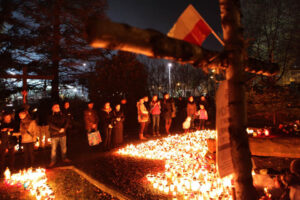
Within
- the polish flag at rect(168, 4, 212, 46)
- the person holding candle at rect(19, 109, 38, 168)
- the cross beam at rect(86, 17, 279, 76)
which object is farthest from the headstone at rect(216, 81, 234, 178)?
the person holding candle at rect(19, 109, 38, 168)

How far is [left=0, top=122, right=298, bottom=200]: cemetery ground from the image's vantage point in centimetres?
489

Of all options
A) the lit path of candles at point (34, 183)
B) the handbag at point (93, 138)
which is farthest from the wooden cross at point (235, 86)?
the handbag at point (93, 138)

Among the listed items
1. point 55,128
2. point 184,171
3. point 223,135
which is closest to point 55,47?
point 55,128

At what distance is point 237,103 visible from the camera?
2.79 m

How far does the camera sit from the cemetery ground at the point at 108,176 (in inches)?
193

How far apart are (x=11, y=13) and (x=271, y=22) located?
707 inches

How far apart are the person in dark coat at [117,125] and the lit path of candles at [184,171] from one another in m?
1.18

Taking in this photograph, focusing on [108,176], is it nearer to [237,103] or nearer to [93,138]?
[93,138]

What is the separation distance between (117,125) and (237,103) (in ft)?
26.9

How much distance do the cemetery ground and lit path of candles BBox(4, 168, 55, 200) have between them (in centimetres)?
17

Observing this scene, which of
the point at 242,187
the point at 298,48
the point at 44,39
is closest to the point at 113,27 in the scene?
the point at 242,187

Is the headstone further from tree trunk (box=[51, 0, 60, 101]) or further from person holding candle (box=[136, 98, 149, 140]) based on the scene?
tree trunk (box=[51, 0, 60, 101])

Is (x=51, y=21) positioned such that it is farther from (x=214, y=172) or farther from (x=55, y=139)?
(x=214, y=172)

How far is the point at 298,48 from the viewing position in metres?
15.0
